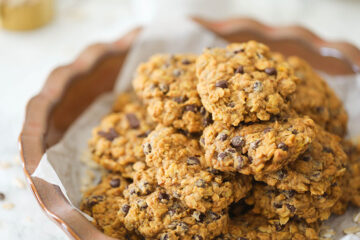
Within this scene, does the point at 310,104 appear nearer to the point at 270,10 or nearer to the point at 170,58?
the point at 170,58

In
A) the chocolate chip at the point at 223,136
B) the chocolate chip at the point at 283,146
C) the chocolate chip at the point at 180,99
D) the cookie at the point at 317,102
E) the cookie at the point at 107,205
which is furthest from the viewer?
the cookie at the point at 317,102

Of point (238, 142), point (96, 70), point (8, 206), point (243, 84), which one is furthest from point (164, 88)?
point (8, 206)

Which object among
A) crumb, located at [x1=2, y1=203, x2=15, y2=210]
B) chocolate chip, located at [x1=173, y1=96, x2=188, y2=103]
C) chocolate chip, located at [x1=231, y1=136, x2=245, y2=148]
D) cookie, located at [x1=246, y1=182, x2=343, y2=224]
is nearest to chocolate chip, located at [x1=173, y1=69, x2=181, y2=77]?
chocolate chip, located at [x1=173, y1=96, x2=188, y2=103]

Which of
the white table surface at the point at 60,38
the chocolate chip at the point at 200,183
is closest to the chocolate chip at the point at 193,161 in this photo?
the chocolate chip at the point at 200,183

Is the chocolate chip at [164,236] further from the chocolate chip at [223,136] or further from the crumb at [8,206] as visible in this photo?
the crumb at [8,206]

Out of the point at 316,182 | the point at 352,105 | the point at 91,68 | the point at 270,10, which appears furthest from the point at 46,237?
the point at 270,10

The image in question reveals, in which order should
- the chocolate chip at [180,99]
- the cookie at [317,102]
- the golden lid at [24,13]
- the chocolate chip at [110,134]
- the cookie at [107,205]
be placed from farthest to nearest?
the golden lid at [24,13] → the chocolate chip at [110,134] → the cookie at [317,102] → the chocolate chip at [180,99] → the cookie at [107,205]
